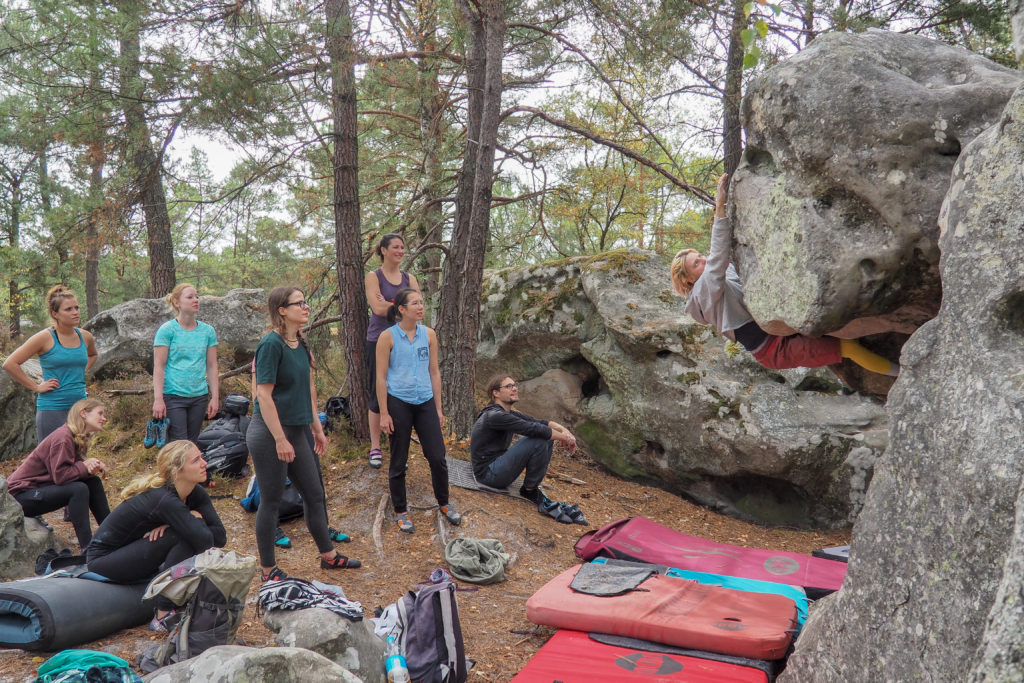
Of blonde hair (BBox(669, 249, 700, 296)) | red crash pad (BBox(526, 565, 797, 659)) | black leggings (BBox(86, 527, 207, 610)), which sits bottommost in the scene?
red crash pad (BBox(526, 565, 797, 659))

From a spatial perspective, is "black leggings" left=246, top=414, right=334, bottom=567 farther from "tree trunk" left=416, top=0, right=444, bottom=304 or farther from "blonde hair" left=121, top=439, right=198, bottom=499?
"tree trunk" left=416, top=0, right=444, bottom=304

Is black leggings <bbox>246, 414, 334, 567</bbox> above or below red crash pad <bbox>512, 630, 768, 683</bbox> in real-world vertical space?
above

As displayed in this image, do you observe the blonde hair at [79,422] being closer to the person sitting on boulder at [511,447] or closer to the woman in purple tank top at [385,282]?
the woman in purple tank top at [385,282]

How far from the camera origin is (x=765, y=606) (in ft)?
14.4

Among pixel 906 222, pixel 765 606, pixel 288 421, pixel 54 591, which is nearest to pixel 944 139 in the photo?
pixel 906 222

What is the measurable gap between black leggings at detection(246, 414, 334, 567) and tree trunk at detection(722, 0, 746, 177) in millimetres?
5189

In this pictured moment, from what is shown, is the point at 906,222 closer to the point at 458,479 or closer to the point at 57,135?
the point at 458,479

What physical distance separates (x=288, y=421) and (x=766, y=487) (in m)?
5.40

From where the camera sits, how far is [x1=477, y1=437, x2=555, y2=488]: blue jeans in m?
6.77

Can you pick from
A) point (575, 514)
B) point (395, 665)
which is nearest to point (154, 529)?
point (395, 665)

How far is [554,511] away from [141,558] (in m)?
3.84

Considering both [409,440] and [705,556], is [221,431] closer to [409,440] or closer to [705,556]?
[409,440]

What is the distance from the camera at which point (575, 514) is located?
22.3 ft

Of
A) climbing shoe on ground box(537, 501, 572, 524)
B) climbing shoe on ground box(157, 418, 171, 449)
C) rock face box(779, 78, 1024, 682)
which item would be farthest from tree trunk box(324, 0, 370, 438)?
rock face box(779, 78, 1024, 682)
